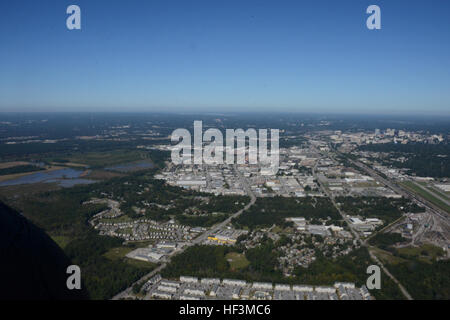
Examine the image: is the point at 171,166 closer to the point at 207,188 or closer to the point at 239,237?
the point at 207,188

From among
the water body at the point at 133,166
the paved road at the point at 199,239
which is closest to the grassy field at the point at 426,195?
the paved road at the point at 199,239

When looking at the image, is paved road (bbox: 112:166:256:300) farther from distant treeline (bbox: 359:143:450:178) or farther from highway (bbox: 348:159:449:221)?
distant treeline (bbox: 359:143:450:178)

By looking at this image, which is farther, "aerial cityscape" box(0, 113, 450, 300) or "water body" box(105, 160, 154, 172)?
"water body" box(105, 160, 154, 172)

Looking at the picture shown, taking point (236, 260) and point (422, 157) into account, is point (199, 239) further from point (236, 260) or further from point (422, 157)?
point (422, 157)

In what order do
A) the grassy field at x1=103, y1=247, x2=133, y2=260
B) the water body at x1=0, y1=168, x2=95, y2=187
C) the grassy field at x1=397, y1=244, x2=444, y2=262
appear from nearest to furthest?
the grassy field at x1=397, y1=244, x2=444, y2=262 < the grassy field at x1=103, y1=247, x2=133, y2=260 < the water body at x1=0, y1=168, x2=95, y2=187

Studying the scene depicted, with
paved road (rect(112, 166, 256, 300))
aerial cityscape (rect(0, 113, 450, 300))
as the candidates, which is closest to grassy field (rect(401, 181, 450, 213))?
aerial cityscape (rect(0, 113, 450, 300))

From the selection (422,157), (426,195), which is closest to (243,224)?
(426,195)

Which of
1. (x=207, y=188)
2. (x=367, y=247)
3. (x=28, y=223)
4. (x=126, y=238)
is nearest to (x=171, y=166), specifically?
(x=207, y=188)

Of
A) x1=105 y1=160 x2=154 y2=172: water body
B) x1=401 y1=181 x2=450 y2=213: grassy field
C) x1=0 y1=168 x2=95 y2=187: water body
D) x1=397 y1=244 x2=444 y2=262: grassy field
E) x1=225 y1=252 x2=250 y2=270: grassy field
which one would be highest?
x1=105 y1=160 x2=154 y2=172: water body
